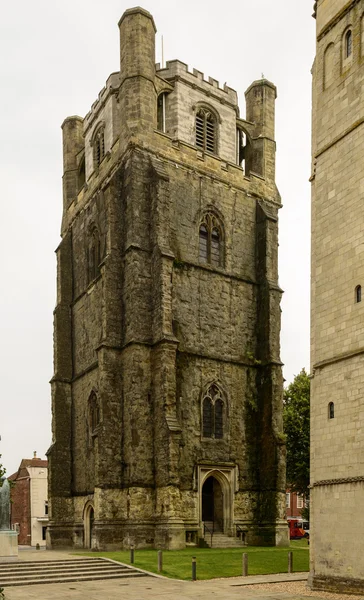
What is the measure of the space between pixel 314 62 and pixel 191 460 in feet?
58.8

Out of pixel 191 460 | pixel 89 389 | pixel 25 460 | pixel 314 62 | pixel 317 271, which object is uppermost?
pixel 314 62

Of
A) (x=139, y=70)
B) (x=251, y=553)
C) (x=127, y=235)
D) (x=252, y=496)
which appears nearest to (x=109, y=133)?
(x=139, y=70)

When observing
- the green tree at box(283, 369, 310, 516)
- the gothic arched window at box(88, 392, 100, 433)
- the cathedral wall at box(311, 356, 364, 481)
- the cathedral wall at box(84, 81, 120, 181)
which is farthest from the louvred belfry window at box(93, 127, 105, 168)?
the cathedral wall at box(311, 356, 364, 481)

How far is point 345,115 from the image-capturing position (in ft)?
63.5

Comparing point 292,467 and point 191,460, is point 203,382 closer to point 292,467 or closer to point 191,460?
point 191,460

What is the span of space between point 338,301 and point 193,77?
22211mm

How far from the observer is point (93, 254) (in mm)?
36344

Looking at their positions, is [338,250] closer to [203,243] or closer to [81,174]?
[203,243]

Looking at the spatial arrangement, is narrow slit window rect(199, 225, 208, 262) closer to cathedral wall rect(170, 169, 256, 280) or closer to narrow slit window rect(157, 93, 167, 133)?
cathedral wall rect(170, 169, 256, 280)

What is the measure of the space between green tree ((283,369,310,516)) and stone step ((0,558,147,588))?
19.3m

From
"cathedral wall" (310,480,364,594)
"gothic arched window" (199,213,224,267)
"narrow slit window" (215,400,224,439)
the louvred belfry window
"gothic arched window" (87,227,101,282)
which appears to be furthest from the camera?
the louvred belfry window

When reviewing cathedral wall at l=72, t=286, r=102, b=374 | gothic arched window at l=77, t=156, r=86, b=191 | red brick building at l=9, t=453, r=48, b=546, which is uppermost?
gothic arched window at l=77, t=156, r=86, b=191

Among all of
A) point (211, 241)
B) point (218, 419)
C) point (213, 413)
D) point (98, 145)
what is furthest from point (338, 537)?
point (98, 145)

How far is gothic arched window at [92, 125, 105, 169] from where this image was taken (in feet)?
125
